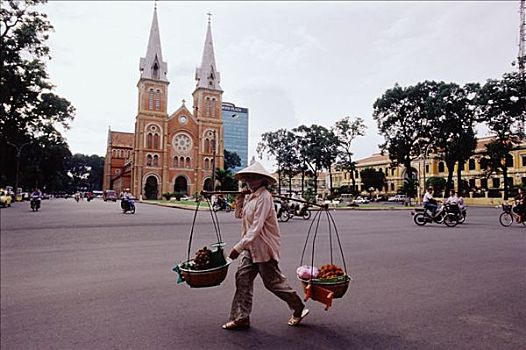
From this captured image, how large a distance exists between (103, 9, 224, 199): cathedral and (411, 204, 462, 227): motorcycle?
1422 inches

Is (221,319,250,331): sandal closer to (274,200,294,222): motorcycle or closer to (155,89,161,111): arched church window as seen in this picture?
(274,200,294,222): motorcycle

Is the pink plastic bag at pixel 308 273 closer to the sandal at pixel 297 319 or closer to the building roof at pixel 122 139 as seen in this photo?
the sandal at pixel 297 319

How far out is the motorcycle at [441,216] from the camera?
12.0m

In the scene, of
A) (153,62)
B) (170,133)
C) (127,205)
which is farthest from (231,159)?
(127,205)

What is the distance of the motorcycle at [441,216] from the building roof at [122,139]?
210 feet

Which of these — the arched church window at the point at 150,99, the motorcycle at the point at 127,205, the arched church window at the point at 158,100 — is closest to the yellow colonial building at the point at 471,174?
the motorcycle at the point at 127,205

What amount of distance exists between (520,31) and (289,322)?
5.50 m

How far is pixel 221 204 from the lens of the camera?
1820cm

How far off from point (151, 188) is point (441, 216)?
138 feet

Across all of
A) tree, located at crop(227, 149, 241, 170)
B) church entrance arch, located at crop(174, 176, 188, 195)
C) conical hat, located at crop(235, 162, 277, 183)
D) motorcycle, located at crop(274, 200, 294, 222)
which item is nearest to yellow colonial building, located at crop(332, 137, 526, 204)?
tree, located at crop(227, 149, 241, 170)

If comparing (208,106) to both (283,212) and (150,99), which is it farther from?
(283,212)

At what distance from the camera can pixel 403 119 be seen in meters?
32.3

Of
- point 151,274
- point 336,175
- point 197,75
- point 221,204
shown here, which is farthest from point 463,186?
point 151,274

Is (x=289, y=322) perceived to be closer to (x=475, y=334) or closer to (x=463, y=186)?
(x=475, y=334)
